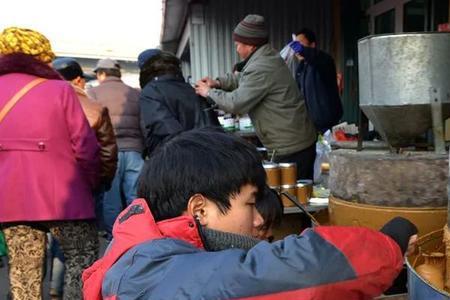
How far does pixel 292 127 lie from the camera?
3.64 meters

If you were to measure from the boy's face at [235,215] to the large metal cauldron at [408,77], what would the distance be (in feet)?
3.74

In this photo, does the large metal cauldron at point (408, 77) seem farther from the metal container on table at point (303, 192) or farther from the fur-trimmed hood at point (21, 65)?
the fur-trimmed hood at point (21, 65)

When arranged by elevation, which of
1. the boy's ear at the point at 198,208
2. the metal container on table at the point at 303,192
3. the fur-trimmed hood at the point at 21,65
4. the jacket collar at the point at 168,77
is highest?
the fur-trimmed hood at the point at 21,65

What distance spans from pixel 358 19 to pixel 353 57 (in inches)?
19.9

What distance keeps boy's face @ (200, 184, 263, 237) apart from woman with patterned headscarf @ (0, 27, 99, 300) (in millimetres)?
1711

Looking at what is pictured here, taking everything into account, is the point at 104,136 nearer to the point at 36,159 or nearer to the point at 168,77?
the point at 36,159

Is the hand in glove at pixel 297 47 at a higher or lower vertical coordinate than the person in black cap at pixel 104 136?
higher

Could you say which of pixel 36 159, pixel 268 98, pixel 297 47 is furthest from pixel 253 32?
pixel 36 159

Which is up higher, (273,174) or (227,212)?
(227,212)

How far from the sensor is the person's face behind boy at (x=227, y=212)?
3.96ft

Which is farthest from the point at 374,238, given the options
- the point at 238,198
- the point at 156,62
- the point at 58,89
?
the point at 156,62

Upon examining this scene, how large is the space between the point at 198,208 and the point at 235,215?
0.09m

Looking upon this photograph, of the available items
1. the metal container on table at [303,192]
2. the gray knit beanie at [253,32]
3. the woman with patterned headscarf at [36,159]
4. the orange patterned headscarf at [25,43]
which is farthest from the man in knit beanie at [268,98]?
the orange patterned headscarf at [25,43]

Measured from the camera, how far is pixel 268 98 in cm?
355
